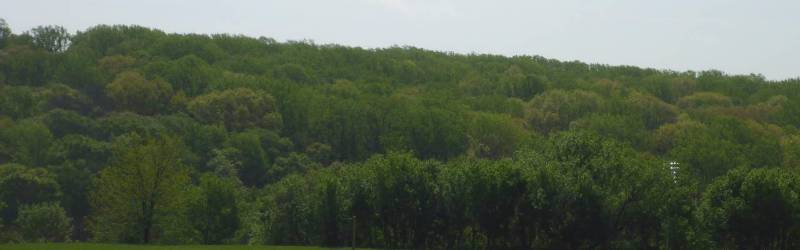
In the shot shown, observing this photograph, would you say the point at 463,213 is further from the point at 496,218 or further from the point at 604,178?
the point at 604,178

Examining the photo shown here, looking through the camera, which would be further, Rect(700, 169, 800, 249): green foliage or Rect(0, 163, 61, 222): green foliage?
Rect(0, 163, 61, 222): green foliage

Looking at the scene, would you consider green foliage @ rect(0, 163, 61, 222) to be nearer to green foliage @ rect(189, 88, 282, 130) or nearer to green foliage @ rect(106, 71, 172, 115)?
green foliage @ rect(189, 88, 282, 130)

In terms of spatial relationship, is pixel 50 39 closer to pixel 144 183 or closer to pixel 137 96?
pixel 137 96

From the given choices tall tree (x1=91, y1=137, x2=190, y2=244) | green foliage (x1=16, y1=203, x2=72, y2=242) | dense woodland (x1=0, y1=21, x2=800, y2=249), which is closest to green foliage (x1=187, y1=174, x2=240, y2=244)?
dense woodland (x1=0, y1=21, x2=800, y2=249)

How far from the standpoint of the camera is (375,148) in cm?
12262

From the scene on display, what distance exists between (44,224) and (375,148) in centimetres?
4976

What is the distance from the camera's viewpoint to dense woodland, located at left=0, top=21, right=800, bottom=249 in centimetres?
5894

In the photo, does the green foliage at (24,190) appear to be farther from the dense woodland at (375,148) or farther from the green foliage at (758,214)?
the green foliage at (758,214)

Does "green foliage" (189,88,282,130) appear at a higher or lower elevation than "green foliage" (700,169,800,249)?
higher

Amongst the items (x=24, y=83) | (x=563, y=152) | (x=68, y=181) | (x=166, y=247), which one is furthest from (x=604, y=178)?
(x=24, y=83)

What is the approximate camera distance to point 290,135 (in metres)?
126

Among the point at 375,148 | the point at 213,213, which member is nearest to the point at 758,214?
the point at 213,213

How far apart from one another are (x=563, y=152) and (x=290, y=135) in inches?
2529

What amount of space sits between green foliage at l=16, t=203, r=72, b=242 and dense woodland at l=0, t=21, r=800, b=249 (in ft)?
0.48
